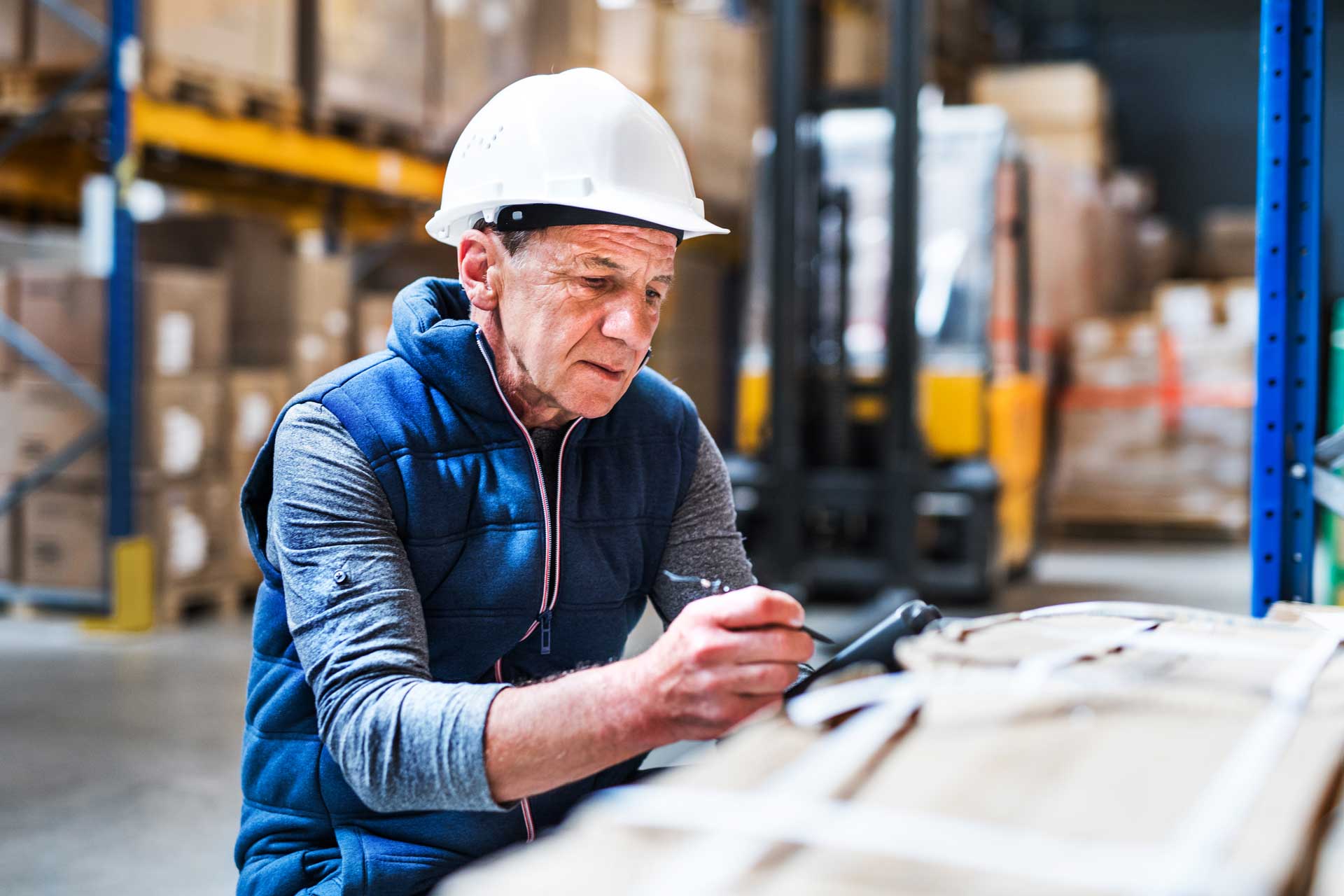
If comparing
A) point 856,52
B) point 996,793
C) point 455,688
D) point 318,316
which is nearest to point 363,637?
point 455,688

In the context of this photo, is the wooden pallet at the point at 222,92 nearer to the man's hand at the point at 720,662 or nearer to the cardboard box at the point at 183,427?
the cardboard box at the point at 183,427

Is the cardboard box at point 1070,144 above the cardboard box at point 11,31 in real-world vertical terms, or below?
above

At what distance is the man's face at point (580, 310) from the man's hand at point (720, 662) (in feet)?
1.56

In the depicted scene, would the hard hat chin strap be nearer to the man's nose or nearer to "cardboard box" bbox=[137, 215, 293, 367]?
the man's nose

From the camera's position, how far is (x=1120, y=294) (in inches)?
475

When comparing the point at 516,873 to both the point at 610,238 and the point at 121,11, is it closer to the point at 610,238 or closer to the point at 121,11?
the point at 610,238

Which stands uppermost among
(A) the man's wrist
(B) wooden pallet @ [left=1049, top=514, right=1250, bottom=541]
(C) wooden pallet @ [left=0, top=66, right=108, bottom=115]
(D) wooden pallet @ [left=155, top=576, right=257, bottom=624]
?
(C) wooden pallet @ [left=0, top=66, right=108, bottom=115]

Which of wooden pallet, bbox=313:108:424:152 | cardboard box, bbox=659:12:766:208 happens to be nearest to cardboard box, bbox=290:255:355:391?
wooden pallet, bbox=313:108:424:152

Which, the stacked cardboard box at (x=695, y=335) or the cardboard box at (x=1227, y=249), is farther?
the cardboard box at (x=1227, y=249)

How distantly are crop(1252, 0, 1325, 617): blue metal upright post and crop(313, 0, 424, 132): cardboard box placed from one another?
5.47 metres

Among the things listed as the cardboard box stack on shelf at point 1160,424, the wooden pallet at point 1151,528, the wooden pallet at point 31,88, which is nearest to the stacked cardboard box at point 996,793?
the wooden pallet at point 31,88

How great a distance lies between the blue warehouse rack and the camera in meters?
2.32

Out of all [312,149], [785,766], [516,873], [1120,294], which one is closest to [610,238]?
[785,766]

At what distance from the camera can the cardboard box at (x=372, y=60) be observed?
6.93 metres
